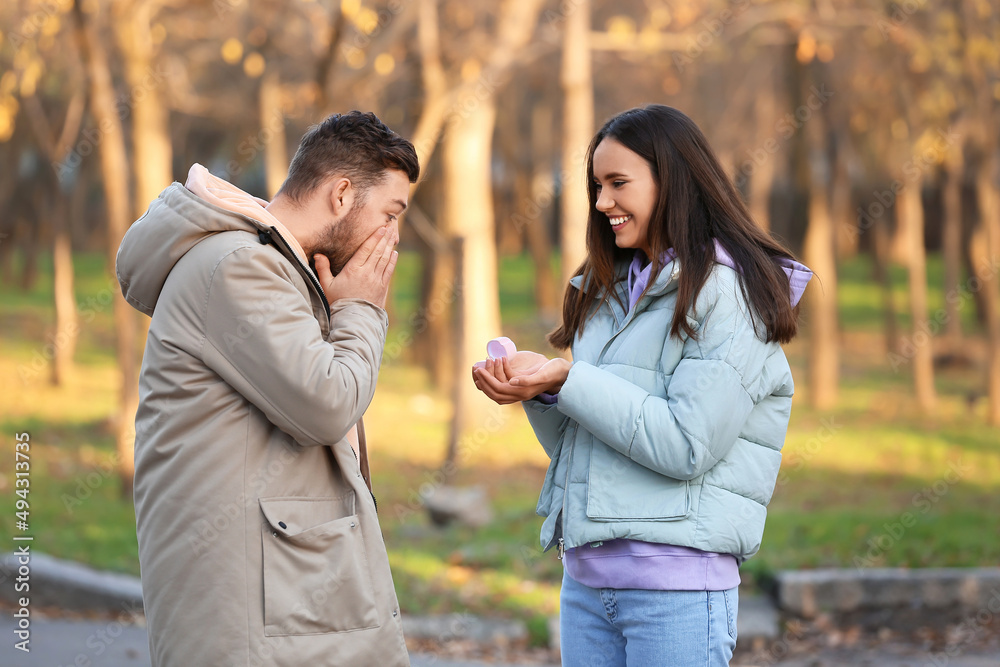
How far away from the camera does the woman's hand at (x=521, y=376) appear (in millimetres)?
2555

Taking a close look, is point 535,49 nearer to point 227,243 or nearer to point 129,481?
point 129,481

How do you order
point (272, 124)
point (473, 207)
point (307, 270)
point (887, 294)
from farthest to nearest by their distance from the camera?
1. point (887, 294)
2. point (473, 207)
3. point (272, 124)
4. point (307, 270)

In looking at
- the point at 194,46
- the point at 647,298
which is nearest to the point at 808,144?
the point at 194,46

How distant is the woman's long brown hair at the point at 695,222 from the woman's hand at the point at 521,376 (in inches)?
12.7

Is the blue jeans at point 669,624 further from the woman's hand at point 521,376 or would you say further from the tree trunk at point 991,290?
the tree trunk at point 991,290

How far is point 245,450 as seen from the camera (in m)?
2.25

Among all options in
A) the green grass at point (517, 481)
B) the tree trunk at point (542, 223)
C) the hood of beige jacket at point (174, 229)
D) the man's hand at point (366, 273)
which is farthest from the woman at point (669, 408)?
the tree trunk at point (542, 223)

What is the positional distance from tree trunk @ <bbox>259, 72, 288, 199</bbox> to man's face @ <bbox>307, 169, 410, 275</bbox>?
9.75m

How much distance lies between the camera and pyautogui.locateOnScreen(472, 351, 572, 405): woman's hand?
2.55m

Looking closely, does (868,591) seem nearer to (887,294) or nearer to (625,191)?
(625,191)

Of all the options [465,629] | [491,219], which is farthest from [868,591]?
[491,219]

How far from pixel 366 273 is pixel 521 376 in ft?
1.61

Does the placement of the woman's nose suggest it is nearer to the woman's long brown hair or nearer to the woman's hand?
the woman's long brown hair

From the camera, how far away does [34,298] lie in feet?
82.1
